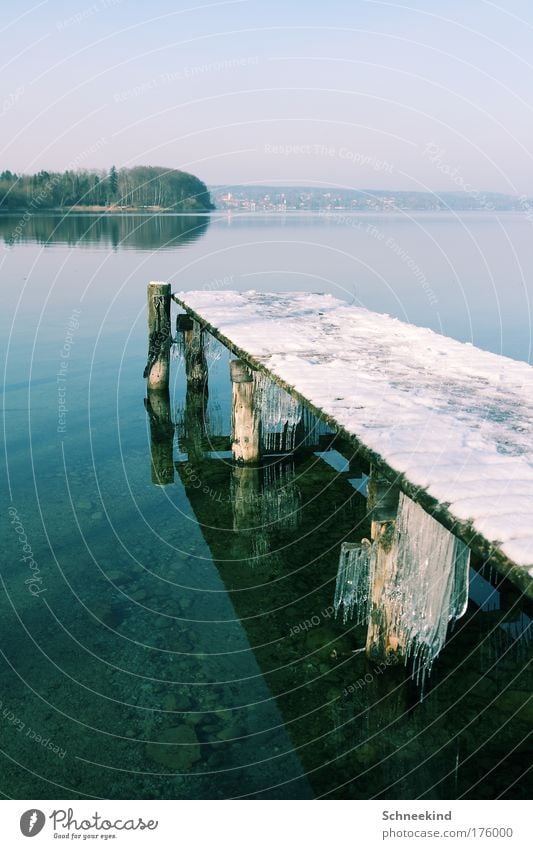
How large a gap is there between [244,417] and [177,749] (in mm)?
6132

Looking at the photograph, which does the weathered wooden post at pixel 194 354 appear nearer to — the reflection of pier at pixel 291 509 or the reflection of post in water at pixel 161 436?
the reflection of pier at pixel 291 509

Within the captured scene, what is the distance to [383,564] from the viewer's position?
6.10 m

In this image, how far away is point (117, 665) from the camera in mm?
6793

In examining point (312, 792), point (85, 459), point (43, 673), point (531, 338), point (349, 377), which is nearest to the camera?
point (312, 792)

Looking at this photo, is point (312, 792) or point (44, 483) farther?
point (44, 483)

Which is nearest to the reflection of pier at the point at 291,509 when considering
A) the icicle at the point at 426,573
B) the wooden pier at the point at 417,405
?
the icicle at the point at 426,573

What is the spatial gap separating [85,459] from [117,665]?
5792 millimetres

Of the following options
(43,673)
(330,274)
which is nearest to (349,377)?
(43,673)

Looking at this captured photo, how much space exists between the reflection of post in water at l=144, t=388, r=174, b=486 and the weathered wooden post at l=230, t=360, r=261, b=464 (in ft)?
4.19

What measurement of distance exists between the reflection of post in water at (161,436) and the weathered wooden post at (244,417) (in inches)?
50.3

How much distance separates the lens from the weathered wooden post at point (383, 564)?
6.01m

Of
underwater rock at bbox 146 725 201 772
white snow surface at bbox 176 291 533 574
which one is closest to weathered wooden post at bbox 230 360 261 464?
white snow surface at bbox 176 291 533 574

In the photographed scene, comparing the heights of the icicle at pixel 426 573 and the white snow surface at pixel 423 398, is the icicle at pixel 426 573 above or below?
below
